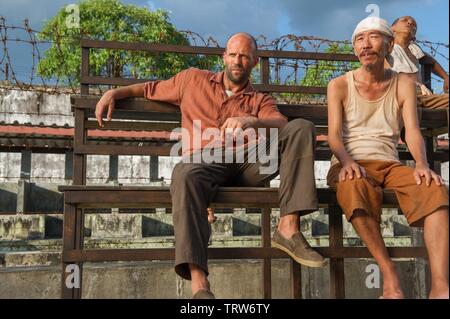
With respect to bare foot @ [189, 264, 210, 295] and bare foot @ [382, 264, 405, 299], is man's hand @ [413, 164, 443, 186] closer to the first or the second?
bare foot @ [382, 264, 405, 299]

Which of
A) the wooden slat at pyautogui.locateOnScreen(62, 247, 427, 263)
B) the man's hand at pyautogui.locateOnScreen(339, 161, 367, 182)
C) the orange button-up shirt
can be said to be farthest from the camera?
the orange button-up shirt

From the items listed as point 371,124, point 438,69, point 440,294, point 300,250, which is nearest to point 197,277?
point 300,250

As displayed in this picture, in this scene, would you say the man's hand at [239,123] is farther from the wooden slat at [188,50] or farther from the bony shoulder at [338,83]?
the wooden slat at [188,50]

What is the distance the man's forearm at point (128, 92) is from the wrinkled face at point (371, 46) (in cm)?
123

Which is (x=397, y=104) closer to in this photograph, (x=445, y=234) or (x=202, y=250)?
(x=445, y=234)

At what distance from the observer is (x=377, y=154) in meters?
2.60

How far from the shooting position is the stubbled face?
14.5ft

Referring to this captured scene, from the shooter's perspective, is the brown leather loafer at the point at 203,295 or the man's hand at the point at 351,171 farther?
the man's hand at the point at 351,171

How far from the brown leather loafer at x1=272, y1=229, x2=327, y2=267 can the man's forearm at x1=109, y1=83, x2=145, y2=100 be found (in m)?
1.16

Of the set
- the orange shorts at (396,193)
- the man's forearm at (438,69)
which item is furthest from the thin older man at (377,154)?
the man's forearm at (438,69)

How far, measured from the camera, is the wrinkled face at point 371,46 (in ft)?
8.47

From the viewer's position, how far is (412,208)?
2305 mm

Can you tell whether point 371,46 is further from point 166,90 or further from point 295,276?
point 295,276

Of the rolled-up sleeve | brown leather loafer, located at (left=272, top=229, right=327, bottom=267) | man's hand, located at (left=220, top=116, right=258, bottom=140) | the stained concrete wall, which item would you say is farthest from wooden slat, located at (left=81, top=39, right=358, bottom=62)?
the stained concrete wall
